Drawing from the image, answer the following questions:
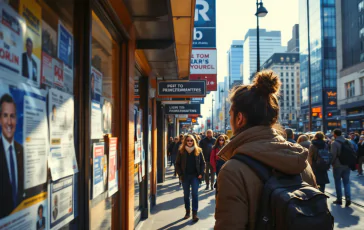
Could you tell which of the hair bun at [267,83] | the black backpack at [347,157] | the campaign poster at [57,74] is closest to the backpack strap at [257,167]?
the hair bun at [267,83]

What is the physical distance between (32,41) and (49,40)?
301mm

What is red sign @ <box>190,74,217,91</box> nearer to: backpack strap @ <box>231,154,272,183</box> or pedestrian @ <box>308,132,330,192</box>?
pedestrian @ <box>308,132,330,192</box>

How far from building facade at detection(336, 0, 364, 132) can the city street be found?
41.4 m

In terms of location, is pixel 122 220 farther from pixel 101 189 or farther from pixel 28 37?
pixel 28 37

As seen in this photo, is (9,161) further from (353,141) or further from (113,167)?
(353,141)

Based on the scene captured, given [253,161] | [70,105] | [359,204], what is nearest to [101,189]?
[70,105]

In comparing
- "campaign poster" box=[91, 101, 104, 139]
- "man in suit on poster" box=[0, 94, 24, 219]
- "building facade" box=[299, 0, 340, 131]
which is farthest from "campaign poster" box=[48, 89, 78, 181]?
"building facade" box=[299, 0, 340, 131]

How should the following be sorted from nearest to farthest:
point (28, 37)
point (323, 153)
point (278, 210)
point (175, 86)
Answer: point (278, 210) < point (28, 37) < point (323, 153) < point (175, 86)

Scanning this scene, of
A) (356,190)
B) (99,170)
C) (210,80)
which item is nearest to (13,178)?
(99,170)

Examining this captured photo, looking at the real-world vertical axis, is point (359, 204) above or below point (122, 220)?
below

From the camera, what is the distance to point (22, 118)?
2.10m

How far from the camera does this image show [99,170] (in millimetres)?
3732

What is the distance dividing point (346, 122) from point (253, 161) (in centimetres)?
5575

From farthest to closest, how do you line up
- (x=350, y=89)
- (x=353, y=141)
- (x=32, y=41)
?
1. (x=350, y=89)
2. (x=353, y=141)
3. (x=32, y=41)
